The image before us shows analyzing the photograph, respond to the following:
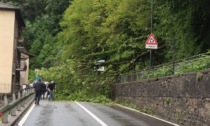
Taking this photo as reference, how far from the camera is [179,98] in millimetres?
17656

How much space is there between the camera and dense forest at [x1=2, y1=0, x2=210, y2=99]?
24531 mm

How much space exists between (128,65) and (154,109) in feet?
58.4

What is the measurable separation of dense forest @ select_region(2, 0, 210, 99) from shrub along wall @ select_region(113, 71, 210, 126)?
421 centimetres

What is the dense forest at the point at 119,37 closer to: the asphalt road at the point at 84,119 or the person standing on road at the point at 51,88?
the person standing on road at the point at 51,88

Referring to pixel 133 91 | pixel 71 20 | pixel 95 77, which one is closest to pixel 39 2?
pixel 71 20

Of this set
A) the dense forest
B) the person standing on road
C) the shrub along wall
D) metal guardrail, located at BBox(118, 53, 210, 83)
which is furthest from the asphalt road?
the person standing on road

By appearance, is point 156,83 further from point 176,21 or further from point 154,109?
point 176,21

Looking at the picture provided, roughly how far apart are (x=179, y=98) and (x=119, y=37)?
837 inches

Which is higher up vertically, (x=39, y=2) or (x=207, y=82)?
(x=39, y=2)

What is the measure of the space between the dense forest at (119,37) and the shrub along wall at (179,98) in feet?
13.8

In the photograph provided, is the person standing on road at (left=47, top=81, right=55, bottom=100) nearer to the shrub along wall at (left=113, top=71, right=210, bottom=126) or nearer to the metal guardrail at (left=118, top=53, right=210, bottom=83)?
the metal guardrail at (left=118, top=53, right=210, bottom=83)

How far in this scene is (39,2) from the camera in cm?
12375

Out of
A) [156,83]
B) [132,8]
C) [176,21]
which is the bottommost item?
[156,83]

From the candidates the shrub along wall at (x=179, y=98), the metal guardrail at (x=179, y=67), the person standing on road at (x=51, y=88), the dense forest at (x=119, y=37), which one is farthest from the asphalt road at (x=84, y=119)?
the person standing on road at (x=51, y=88)
